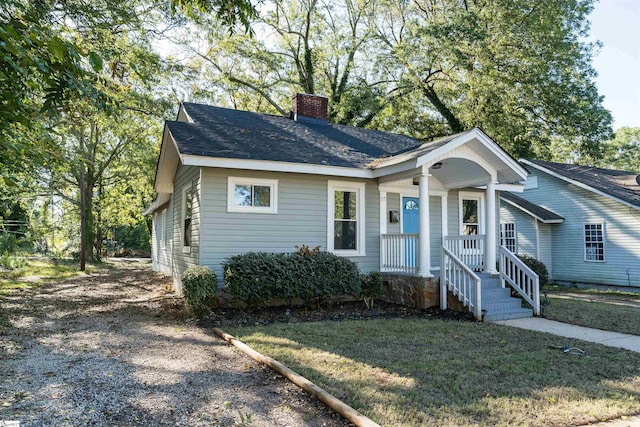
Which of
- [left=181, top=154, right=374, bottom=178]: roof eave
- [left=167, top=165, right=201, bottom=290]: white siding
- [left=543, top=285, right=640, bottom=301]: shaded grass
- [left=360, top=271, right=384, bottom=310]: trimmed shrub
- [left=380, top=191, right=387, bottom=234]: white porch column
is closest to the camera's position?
[left=181, top=154, right=374, bottom=178]: roof eave

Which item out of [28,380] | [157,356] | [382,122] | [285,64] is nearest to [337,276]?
[157,356]

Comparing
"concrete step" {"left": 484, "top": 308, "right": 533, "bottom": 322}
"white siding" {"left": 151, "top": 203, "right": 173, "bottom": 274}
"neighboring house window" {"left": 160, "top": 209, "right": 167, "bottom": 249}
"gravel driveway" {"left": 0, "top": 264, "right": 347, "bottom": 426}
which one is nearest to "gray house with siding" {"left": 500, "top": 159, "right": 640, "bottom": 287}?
"concrete step" {"left": 484, "top": 308, "right": 533, "bottom": 322}

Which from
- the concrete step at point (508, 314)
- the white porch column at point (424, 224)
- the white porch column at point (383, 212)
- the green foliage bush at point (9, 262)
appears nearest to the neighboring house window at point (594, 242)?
the concrete step at point (508, 314)

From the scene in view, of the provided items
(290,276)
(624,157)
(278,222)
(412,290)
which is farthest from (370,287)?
(624,157)

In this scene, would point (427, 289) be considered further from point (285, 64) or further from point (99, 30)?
point (285, 64)

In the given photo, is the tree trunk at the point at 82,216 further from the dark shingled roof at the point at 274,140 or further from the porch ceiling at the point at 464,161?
the porch ceiling at the point at 464,161

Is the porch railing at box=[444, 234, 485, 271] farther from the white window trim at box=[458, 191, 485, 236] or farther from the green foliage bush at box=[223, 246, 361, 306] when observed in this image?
the green foliage bush at box=[223, 246, 361, 306]

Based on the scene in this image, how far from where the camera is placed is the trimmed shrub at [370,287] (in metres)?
9.27

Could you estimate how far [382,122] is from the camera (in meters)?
23.9

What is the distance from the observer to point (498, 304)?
8.40 meters

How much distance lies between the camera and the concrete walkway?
6.24m

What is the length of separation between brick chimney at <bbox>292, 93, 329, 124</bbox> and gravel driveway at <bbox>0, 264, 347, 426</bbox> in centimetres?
741

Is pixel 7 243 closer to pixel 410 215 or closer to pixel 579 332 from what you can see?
pixel 410 215

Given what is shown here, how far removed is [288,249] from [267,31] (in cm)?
1968
